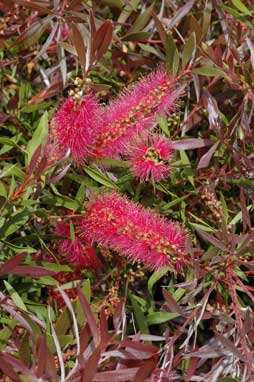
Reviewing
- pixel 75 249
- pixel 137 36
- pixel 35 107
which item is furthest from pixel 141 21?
pixel 75 249

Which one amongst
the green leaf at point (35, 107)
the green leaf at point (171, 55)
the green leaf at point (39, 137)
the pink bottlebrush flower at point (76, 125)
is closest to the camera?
the pink bottlebrush flower at point (76, 125)

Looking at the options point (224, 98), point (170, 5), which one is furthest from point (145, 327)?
→ point (170, 5)

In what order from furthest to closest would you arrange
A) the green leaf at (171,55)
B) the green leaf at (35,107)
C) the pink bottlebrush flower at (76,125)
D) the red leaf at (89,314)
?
the green leaf at (35,107), the green leaf at (171,55), the pink bottlebrush flower at (76,125), the red leaf at (89,314)

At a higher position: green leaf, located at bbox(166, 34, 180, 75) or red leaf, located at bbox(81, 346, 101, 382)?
green leaf, located at bbox(166, 34, 180, 75)

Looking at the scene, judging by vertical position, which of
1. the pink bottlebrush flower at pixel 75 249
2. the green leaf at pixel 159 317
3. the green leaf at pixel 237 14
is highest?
the green leaf at pixel 237 14

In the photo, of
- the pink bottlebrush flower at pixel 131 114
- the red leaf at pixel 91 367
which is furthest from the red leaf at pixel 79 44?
the red leaf at pixel 91 367

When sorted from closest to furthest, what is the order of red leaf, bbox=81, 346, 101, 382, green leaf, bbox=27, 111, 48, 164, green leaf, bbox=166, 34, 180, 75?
1. red leaf, bbox=81, 346, 101, 382
2. green leaf, bbox=27, 111, 48, 164
3. green leaf, bbox=166, 34, 180, 75

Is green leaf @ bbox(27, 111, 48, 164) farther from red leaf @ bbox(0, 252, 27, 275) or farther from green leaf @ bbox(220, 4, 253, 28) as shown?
green leaf @ bbox(220, 4, 253, 28)

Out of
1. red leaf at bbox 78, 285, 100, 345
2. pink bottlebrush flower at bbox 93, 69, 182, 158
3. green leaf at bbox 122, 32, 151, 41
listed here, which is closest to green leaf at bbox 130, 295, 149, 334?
red leaf at bbox 78, 285, 100, 345

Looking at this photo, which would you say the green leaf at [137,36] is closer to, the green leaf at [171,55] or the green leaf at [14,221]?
the green leaf at [171,55]
